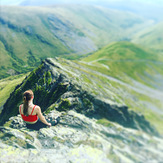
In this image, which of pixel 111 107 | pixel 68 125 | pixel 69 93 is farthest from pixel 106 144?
pixel 69 93

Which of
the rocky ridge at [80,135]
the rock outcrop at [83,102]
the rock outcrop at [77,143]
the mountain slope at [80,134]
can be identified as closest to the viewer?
the rock outcrop at [77,143]

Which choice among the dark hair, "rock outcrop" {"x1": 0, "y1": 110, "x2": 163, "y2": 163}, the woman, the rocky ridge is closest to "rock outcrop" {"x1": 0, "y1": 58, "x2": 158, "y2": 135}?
the rocky ridge

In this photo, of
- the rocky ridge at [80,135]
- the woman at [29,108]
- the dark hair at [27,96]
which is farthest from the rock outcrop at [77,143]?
the dark hair at [27,96]

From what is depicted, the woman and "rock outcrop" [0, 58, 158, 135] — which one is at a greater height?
the woman

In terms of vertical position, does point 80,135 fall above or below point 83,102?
below

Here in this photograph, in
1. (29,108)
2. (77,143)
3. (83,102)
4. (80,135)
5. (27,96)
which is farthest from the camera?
(83,102)

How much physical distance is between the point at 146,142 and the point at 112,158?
1150 cm

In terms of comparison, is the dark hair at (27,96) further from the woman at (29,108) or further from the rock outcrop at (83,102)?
the rock outcrop at (83,102)

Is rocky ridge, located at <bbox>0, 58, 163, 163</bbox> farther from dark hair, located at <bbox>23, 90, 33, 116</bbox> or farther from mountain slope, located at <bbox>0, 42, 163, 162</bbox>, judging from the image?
dark hair, located at <bbox>23, 90, 33, 116</bbox>

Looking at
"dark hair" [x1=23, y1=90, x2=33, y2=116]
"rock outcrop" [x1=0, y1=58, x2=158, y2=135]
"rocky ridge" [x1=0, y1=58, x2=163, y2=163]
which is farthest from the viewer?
"rock outcrop" [x1=0, y1=58, x2=158, y2=135]

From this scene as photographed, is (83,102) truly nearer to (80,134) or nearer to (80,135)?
(80,134)

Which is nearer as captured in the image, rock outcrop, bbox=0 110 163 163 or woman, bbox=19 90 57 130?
woman, bbox=19 90 57 130

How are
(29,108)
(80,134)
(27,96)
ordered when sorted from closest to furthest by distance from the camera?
(27,96) < (29,108) < (80,134)

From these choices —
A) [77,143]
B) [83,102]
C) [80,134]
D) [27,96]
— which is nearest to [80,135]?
[80,134]
